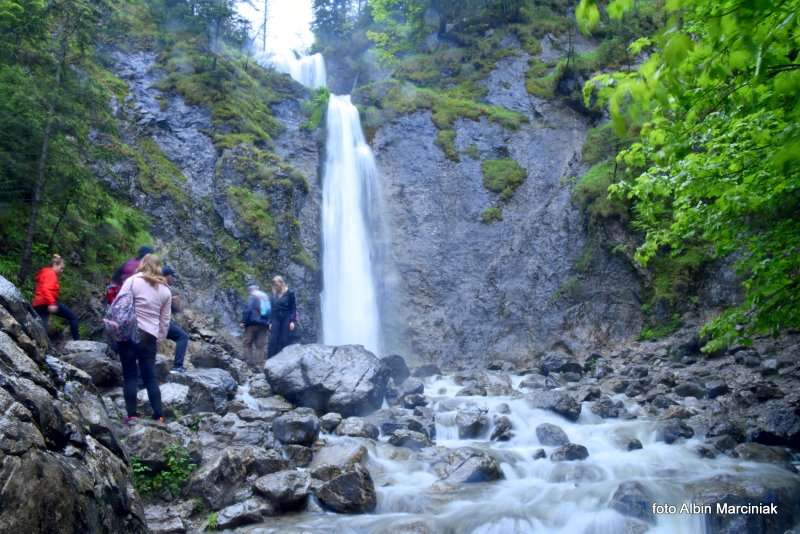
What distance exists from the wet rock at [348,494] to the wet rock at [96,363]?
3.85 m

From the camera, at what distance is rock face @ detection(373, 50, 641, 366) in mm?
16719

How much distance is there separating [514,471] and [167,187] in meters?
12.6

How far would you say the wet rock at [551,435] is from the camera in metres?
8.74

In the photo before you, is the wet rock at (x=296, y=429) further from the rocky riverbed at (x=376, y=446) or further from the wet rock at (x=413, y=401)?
the wet rock at (x=413, y=401)

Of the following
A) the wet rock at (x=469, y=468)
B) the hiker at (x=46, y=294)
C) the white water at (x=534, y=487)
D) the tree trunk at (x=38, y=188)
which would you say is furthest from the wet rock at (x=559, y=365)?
the tree trunk at (x=38, y=188)

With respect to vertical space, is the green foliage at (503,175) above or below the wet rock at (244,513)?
above

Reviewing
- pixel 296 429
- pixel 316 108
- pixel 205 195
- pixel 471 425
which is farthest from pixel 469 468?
pixel 316 108

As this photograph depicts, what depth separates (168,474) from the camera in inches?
235

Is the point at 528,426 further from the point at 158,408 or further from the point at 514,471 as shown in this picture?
the point at 158,408

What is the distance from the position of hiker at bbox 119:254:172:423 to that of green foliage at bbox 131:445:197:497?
0.82m

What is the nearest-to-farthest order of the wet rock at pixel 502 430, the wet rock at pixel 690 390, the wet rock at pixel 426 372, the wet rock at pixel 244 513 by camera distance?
1. the wet rock at pixel 244 513
2. the wet rock at pixel 502 430
3. the wet rock at pixel 690 390
4. the wet rock at pixel 426 372

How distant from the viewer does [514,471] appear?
25.0ft

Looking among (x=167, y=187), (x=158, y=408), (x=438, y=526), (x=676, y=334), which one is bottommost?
(x=438, y=526)

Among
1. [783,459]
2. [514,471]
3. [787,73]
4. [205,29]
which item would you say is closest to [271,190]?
[205,29]
